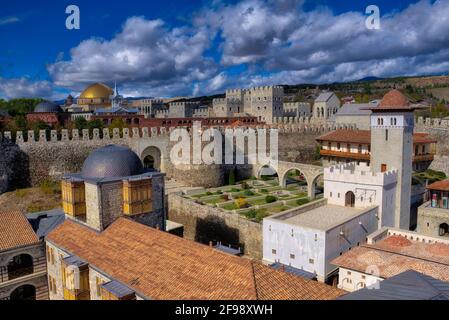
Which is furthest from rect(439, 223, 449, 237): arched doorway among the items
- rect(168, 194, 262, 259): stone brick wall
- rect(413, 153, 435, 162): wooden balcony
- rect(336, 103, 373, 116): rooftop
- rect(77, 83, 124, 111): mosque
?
rect(77, 83, 124, 111): mosque

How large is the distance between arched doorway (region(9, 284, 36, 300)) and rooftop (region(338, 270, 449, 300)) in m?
11.7

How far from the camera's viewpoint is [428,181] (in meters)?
27.3

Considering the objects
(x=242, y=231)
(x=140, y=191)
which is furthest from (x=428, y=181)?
(x=140, y=191)

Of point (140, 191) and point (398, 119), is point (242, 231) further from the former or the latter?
point (398, 119)

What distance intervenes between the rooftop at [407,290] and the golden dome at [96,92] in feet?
198

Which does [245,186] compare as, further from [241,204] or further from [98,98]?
[98,98]

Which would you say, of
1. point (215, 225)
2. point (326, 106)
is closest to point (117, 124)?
point (215, 225)

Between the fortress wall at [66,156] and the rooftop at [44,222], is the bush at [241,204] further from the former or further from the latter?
the rooftop at [44,222]

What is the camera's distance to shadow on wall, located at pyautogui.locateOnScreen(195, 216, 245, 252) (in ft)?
67.6

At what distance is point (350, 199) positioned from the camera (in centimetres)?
1967

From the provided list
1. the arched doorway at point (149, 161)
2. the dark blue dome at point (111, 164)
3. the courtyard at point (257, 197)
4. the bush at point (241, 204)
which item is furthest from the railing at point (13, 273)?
the arched doorway at point (149, 161)

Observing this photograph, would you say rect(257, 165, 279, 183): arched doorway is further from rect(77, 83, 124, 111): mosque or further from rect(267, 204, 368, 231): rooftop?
rect(77, 83, 124, 111): mosque
